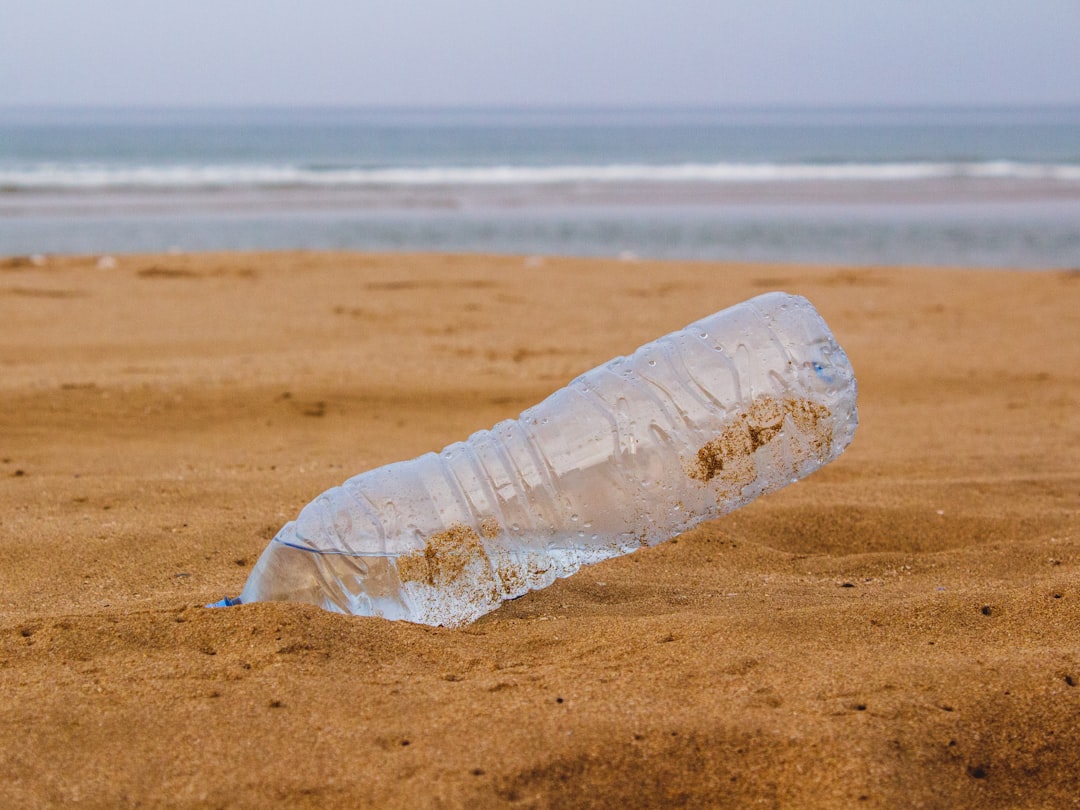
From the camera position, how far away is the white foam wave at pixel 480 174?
21875mm

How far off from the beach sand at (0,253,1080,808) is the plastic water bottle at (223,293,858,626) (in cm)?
12

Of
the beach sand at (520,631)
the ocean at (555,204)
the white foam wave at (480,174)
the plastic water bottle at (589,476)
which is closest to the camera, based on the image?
the beach sand at (520,631)

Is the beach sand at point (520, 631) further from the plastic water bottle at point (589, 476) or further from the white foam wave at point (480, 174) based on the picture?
the white foam wave at point (480, 174)

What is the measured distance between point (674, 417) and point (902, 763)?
93cm

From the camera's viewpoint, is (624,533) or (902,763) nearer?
(902,763)

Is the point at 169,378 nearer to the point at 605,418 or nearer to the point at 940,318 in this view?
the point at 605,418

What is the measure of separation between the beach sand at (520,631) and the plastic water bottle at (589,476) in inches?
4.9

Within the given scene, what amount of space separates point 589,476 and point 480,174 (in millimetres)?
23615

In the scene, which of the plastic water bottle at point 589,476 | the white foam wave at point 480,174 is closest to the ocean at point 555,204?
the white foam wave at point 480,174

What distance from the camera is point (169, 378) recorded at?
523 cm

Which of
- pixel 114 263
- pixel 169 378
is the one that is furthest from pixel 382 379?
pixel 114 263

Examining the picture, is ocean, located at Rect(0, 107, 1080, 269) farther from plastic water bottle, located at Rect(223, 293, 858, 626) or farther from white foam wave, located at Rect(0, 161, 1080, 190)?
plastic water bottle, located at Rect(223, 293, 858, 626)

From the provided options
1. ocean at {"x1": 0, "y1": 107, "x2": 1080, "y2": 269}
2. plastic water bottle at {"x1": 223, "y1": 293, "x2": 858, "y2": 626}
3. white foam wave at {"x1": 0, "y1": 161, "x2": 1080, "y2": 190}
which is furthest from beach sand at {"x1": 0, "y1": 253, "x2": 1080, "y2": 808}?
white foam wave at {"x1": 0, "y1": 161, "x2": 1080, "y2": 190}

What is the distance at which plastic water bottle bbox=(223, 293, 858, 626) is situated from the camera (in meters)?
2.22
